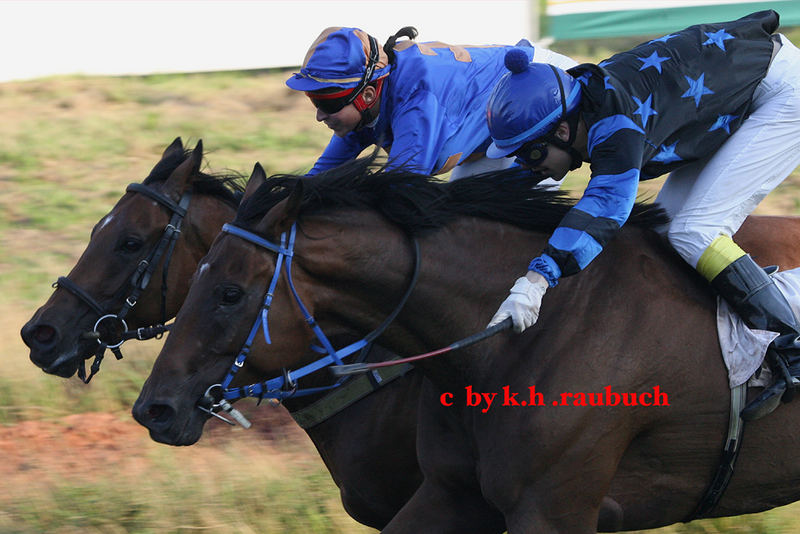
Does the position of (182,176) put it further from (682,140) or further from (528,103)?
(682,140)

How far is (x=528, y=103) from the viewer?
10.5 ft

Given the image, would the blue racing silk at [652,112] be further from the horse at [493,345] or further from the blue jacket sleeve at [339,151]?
the blue jacket sleeve at [339,151]

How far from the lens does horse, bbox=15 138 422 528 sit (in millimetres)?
4051

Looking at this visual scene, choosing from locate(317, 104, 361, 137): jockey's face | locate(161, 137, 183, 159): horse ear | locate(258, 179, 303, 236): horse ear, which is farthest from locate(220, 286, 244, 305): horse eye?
locate(161, 137, 183, 159): horse ear

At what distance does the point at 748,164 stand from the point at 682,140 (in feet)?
0.87

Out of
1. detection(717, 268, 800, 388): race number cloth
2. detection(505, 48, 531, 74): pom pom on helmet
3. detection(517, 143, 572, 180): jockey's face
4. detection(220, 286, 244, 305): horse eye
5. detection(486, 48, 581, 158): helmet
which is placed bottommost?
detection(717, 268, 800, 388): race number cloth

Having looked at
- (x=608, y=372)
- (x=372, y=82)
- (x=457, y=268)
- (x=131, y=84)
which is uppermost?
(x=372, y=82)

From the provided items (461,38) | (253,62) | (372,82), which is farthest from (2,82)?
(372,82)

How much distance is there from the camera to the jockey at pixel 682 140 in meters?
3.11

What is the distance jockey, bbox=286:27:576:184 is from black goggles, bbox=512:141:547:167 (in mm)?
446

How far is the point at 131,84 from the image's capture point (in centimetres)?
1034

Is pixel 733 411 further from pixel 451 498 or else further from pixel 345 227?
pixel 345 227

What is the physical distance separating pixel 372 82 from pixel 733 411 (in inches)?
72.0

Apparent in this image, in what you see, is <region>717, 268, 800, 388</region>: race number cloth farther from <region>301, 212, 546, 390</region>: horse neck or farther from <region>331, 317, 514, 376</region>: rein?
<region>331, 317, 514, 376</region>: rein
